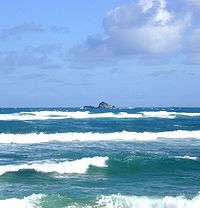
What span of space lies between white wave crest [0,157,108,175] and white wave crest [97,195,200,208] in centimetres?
648

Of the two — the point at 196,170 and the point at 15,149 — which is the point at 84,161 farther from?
the point at 15,149

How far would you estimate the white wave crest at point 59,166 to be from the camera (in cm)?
2516

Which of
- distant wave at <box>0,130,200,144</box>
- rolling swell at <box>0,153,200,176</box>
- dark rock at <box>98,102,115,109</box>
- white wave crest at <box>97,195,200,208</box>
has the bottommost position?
white wave crest at <box>97,195,200,208</box>

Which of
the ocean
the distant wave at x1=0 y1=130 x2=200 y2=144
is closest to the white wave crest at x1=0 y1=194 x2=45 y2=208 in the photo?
the ocean

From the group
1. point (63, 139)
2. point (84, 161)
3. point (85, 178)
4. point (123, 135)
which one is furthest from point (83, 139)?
point (85, 178)

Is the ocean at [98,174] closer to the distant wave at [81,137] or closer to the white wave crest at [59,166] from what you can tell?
the white wave crest at [59,166]

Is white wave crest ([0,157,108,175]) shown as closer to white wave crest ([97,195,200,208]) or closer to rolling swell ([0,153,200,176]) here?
rolling swell ([0,153,200,176])

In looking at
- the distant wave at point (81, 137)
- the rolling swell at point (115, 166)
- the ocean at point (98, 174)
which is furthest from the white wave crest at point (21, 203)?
the distant wave at point (81, 137)

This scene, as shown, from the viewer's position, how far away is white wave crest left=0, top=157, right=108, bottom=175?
2516 centimetres

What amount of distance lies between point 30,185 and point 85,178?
2.74m

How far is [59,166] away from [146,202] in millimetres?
7936

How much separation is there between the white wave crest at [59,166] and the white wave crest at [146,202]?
21.3 feet

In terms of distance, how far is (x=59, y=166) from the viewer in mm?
25781

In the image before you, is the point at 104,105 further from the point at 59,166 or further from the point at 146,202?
the point at 146,202
